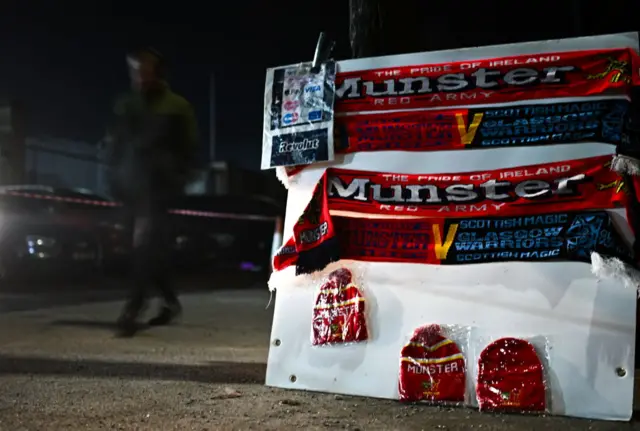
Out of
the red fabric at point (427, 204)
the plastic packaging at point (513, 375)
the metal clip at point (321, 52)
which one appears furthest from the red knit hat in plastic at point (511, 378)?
the metal clip at point (321, 52)

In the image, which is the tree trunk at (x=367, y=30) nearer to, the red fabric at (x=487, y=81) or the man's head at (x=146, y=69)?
the red fabric at (x=487, y=81)

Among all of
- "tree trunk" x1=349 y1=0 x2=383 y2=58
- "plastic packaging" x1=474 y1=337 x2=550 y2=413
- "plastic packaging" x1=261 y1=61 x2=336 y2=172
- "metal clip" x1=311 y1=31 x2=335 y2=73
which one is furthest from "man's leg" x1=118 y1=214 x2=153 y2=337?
"plastic packaging" x1=474 y1=337 x2=550 y2=413

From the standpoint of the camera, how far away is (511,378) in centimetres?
328

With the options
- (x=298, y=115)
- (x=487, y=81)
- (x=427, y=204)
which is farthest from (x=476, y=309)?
(x=298, y=115)

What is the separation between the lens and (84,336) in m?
5.57

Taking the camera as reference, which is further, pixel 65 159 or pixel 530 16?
pixel 65 159

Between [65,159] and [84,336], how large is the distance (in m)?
22.0

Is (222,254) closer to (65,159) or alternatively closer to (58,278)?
(58,278)

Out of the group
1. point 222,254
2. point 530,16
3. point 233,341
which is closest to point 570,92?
point 233,341

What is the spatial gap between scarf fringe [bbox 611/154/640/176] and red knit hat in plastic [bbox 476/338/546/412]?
947 mm

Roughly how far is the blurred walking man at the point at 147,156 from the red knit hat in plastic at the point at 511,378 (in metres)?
3.15

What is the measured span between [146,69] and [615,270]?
3.93m

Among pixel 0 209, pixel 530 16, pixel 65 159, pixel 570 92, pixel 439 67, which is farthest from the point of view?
pixel 65 159

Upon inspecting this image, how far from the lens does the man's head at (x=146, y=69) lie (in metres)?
5.43
